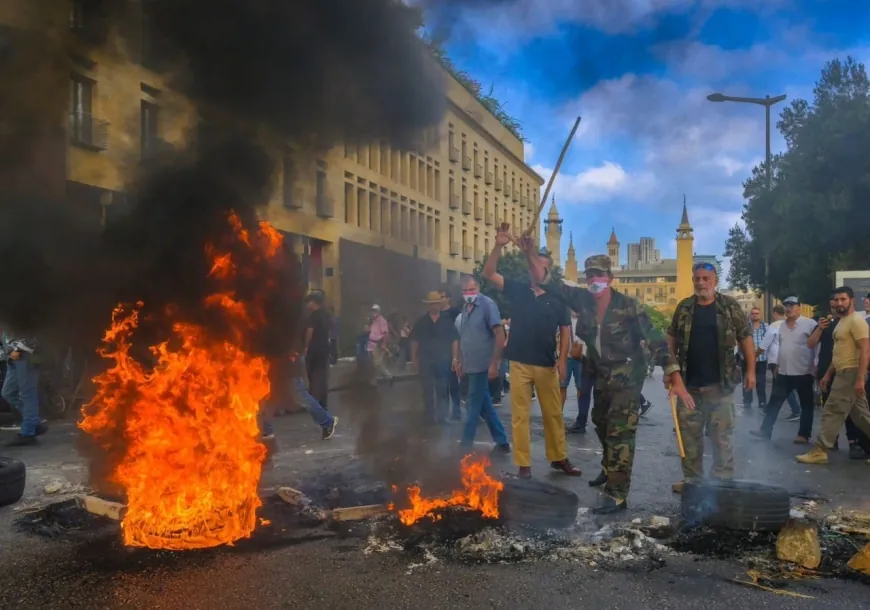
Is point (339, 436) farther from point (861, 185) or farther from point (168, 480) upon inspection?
point (861, 185)

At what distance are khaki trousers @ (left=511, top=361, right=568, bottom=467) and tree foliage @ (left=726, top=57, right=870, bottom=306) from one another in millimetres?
14541

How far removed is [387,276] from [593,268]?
1.73m

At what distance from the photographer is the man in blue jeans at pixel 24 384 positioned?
7664mm

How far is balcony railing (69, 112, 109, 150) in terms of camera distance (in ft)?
18.0

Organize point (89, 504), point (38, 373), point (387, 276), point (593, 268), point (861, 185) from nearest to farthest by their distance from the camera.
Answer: point (89, 504)
point (593, 268)
point (387, 276)
point (38, 373)
point (861, 185)

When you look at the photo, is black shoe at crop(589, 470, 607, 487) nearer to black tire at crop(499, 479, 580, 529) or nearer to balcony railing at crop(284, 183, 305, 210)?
black tire at crop(499, 479, 580, 529)

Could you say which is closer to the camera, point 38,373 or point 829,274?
point 38,373

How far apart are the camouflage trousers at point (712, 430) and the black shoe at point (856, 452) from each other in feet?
8.73

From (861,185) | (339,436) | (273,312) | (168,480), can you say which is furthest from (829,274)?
(168,480)

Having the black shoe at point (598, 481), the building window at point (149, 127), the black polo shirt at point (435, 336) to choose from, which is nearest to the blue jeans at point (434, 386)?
the black polo shirt at point (435, 336)

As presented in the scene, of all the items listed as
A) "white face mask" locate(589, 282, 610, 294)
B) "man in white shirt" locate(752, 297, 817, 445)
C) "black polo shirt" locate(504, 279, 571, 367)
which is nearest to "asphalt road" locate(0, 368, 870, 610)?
"black polo shirt" locate(504, 279, 571, 367)

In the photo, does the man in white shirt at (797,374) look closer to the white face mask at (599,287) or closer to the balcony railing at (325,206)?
the white face mask at (599,287)

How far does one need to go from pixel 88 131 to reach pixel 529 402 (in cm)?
425

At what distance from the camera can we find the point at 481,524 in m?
4.38
